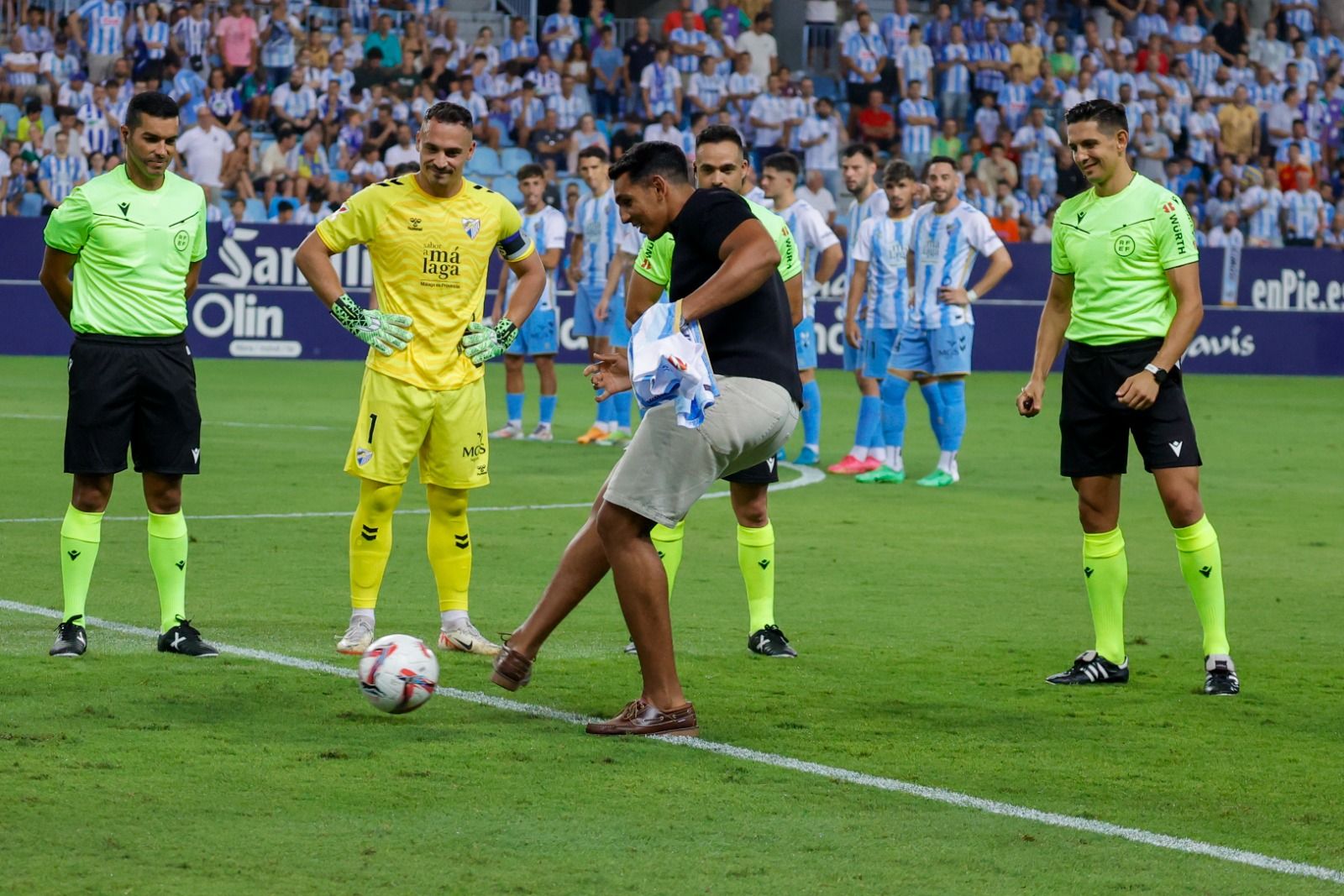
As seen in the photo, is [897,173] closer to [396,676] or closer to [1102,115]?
[1102,115]

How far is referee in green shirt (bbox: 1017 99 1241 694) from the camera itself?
7.33m

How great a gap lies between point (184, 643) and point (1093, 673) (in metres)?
3.48

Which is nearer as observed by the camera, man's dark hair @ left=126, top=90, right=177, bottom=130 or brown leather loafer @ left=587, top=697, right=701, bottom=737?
brown leather loafer @ left=587, top=697, right=701, bottom=737

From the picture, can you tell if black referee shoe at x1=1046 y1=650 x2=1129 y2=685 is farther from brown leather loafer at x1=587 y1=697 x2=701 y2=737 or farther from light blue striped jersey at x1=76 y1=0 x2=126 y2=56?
light blue striped jersey at x1=76 y1=0 x2=126 y2=56

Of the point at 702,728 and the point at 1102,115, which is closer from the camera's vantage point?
the point at 702,728

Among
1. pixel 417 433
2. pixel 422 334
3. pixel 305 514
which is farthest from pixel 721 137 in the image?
pixel 305 514

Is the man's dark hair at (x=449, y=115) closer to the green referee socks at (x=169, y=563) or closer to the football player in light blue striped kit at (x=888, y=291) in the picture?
the green referee socks at (x=169, y=563)

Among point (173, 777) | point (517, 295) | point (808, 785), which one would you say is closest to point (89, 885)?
point (173, 777)

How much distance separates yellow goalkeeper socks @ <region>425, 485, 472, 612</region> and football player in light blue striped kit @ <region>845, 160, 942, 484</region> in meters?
7.13

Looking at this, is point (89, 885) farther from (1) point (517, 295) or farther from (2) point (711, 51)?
(2) point (711, 51)

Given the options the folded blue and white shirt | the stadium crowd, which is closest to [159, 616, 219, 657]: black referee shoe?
the folded blue and white shirt

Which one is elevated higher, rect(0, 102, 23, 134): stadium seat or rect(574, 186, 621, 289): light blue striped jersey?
rect(0, 102, 23, 134): stadium seat

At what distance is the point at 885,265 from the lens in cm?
1532

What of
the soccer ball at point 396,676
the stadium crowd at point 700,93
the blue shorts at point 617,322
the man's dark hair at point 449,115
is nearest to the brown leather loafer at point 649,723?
the soccer ball at point 396,676
